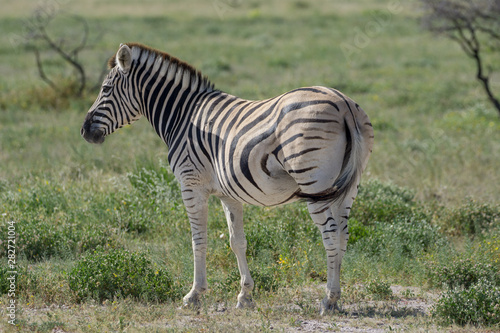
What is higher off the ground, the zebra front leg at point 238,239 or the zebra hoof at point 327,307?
the zebra front leg at point 238,239

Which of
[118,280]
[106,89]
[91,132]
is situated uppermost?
[106,89]

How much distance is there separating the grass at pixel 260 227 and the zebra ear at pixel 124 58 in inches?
78.0

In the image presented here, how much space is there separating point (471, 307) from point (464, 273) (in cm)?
96

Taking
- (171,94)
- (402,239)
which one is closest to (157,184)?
(171,94)

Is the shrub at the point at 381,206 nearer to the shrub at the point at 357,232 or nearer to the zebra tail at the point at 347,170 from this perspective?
the shrub at the point at 357,232

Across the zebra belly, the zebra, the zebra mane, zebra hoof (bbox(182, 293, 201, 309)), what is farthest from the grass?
the zebra mane

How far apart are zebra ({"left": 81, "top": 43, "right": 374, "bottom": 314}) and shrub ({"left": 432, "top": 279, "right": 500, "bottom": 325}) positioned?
0.98m

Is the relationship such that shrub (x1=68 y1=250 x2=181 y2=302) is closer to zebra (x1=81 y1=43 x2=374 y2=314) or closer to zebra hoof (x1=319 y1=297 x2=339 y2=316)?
zebra (x1=81 y1=43 x2=374 y2=314)

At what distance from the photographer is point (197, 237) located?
5.96 metres

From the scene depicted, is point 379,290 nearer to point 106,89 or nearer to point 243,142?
point 243,142

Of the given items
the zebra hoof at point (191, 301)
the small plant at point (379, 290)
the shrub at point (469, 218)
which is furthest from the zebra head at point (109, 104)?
the shrub at point (469, 218)

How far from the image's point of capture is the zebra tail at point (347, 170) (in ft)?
16.6

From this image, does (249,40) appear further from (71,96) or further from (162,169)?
(162,169)

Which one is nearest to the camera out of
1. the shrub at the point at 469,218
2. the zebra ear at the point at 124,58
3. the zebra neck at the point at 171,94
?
the zebra ear at the point at 124,58
